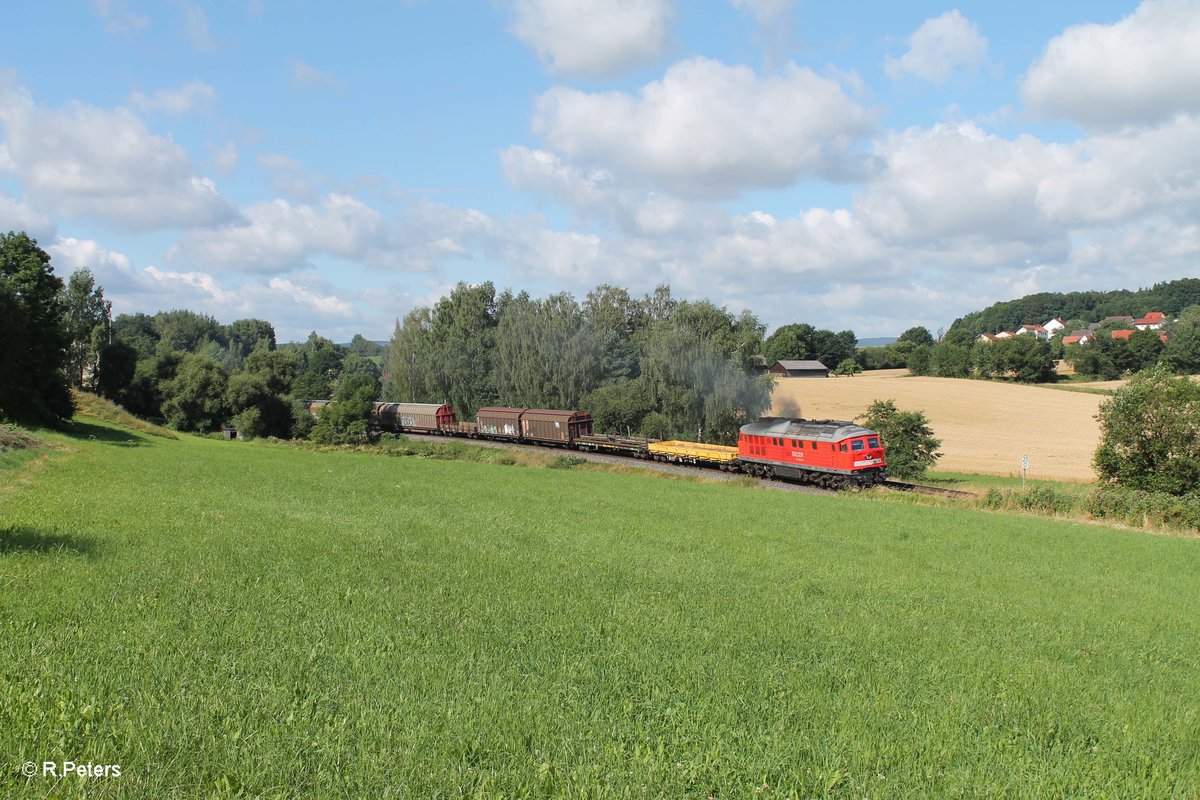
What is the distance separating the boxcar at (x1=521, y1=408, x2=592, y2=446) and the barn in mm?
85257

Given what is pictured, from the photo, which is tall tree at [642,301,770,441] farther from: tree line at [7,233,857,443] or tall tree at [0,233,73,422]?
tall tree at [0,233,73,422]

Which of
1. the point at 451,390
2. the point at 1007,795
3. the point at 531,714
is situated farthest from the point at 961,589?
the point at 451,390

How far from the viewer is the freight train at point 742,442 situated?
3612cm

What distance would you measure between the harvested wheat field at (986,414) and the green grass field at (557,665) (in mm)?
43860

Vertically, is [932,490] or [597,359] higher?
[597,359]

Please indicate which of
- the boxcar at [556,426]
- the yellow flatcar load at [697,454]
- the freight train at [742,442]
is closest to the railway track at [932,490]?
the freight train at [742,442]

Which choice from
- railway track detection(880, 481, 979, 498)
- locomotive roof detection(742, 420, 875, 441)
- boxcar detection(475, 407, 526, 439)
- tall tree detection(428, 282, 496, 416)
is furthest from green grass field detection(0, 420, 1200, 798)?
tall tree detection(428, 282, 496, 416)

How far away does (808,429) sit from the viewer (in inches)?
1507

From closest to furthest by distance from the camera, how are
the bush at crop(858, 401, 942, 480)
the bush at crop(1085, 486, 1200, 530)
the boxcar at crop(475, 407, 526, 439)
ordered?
the bush at crop(1085, 486, 1200, 530) < the bush at crop(858, 401, 942, 480) < the boxcar at crop(475, 407, 526, 439)

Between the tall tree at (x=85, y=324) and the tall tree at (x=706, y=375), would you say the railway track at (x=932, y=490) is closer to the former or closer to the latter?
the tall tree at (x=706, y=375)

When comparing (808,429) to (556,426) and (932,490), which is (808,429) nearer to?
(932,490)

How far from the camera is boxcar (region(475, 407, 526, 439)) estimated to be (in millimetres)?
60156

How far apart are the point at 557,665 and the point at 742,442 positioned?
36.6 metres

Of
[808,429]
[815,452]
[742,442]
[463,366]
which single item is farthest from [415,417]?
[815,452]
